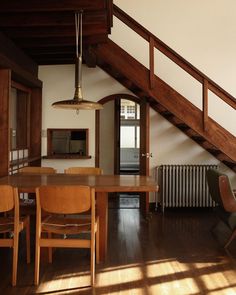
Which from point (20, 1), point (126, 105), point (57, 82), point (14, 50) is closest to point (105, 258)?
point (20, 1)

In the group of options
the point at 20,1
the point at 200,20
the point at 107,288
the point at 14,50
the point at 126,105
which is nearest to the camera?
the point at 107,288

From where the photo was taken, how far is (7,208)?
3.14 meters

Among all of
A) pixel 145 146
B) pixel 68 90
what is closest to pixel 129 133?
pixel 68 90

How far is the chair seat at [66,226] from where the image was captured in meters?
3.22

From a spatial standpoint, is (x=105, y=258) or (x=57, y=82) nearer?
(x=105, y=258)

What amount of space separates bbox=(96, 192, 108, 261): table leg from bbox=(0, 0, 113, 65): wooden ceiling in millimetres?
2049

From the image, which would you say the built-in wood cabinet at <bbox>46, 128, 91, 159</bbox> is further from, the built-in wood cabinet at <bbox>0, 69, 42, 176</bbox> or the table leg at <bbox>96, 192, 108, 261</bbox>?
the table leg at <bbox>96, 192, 108, 261</bbox>

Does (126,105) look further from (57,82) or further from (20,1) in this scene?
(20,1)

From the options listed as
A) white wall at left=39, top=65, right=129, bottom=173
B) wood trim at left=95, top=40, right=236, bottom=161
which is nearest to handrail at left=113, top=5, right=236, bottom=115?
wood trim at left=95, top=40, right=236, bottom=161

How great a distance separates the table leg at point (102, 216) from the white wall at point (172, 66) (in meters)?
2.84

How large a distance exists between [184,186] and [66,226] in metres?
3.39

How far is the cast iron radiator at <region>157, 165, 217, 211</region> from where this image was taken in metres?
6.24

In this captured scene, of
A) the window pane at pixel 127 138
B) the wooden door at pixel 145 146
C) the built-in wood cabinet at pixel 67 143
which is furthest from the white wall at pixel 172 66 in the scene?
the window pane at pixel 127 138

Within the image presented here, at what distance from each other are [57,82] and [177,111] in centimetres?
253
